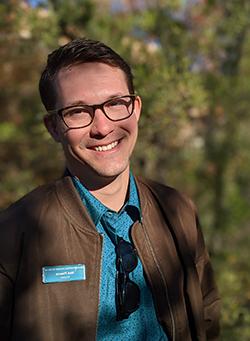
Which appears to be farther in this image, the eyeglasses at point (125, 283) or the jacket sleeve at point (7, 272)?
the eyeglasses at point (125, 283)

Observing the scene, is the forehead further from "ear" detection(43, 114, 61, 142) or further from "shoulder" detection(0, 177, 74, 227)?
"shoulder" detection(0, 177, 74, 227)

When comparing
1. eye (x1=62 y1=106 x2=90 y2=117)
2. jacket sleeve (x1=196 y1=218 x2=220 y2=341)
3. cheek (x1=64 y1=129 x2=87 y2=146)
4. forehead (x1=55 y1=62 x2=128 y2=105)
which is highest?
forehead (x1=55 y1=62 x2=128 y2=105)

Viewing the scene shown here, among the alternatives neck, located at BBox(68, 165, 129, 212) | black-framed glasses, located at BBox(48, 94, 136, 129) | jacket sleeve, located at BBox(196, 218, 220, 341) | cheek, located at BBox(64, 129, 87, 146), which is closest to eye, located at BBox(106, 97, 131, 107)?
black-framed glasses, located at BBox(48, 94, 136, 129)

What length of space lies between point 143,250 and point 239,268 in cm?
665

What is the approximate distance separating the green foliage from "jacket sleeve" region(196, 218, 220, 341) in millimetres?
1647

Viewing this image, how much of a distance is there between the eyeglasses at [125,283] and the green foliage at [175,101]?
2.21 m

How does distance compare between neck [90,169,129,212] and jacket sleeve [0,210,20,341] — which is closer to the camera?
jacket sleeve [0,210,20,341]

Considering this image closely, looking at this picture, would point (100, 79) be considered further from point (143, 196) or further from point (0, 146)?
point (0, 146)

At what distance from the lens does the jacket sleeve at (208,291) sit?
91.1 inches

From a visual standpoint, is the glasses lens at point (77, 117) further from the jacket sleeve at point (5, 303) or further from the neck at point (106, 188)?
the jacket sleeve at point (5, 303)

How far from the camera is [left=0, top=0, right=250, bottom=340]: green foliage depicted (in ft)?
16.5

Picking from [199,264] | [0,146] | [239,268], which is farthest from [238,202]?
[199,264]

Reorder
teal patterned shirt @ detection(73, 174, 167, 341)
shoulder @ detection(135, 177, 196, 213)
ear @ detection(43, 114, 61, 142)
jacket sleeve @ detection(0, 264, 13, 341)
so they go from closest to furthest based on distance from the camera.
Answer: jacket sleeve @ detection(0, 264, 13, 341) < teal patterned shirt @ detection(73, 174, 167, 341) < ear @ detection(43, 114, 61, 142) < shoulder @ detection(135, 177, 196, 213)

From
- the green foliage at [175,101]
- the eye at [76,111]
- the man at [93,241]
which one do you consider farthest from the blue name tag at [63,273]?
the green foliage at [175,101]
